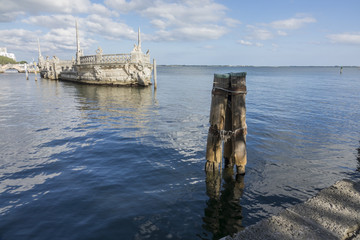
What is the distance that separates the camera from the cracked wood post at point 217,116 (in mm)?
5207

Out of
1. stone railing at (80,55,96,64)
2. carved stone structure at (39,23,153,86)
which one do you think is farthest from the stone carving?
stone railing at (80,55,96,64)

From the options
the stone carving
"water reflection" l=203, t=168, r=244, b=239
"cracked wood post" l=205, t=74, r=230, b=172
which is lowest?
"water reflection" l=203, t=168, r=244, b=239

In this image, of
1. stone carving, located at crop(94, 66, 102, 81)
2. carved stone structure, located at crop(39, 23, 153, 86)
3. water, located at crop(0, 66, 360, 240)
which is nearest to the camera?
water, located at crop(0, 66, 360, 240)

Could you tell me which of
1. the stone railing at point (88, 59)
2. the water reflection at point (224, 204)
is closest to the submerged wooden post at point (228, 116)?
the water reflection at point (224, 204)

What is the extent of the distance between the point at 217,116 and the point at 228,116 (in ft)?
1.48

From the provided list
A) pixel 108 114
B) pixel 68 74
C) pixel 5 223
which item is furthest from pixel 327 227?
pixel 68 74

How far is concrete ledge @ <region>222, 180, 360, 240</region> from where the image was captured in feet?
9.93

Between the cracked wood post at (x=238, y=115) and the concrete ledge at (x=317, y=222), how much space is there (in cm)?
205

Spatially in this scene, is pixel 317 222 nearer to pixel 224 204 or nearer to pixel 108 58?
pixel 224 204

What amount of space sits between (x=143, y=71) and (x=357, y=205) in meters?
29.8

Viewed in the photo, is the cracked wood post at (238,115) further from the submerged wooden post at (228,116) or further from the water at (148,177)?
the water at (148,177)

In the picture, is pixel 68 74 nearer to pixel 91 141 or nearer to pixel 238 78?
pixel 91 141

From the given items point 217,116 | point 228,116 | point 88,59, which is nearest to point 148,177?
point 217,116

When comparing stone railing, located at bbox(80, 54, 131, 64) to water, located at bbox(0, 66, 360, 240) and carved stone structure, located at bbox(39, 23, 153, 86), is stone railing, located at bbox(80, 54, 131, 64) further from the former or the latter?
water, located at bbox(0, 66, 360, 240)
